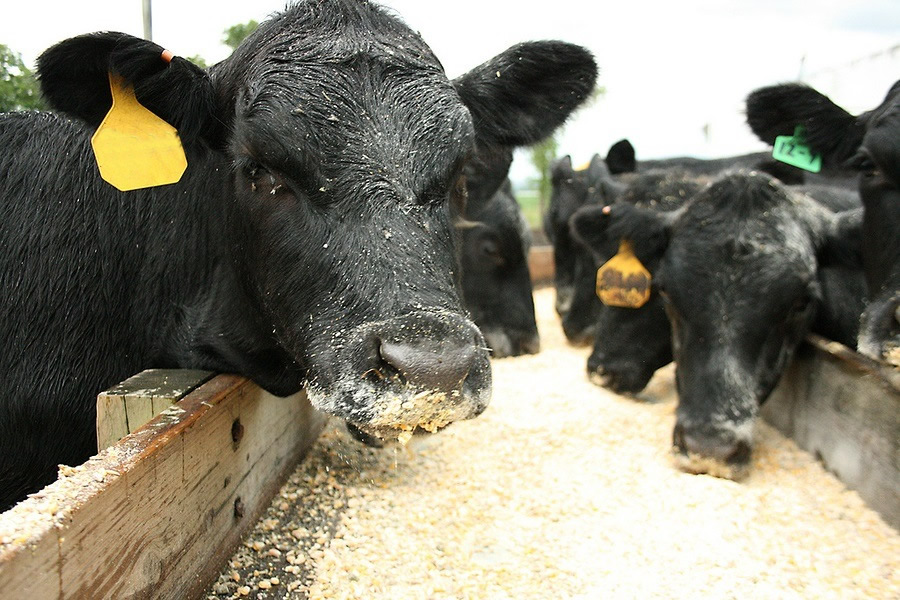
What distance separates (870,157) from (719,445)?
4.81 feet

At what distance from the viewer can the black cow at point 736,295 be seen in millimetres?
3508

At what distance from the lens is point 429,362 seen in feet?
5.75

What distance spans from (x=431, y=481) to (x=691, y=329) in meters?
1.59

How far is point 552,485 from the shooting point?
11.2 ft

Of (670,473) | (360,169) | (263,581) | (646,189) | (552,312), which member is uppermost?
(360,169)

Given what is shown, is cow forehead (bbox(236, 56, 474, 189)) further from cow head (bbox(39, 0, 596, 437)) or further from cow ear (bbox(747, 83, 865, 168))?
cow ear (bbox(747, 83, 865, 168))

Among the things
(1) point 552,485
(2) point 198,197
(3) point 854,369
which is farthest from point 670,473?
(2) point 198,197

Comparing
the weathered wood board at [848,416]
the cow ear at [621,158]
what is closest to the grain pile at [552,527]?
the weathered wood board at [848,416]

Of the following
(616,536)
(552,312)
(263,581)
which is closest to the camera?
(263,581)

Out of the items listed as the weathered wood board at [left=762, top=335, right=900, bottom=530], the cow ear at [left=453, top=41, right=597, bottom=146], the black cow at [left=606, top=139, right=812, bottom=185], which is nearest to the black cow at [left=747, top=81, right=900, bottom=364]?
the weathered wood board at [left=762, top=335, right=900, bottom=530]

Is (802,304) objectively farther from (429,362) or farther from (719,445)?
(429,362)

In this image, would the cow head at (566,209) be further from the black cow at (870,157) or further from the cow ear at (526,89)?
the cow ear at (526,89)

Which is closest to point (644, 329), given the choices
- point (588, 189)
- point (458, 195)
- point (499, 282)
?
point (499, 282)

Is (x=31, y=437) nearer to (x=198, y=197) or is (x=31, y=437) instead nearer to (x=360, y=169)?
(x=198, y=197)
